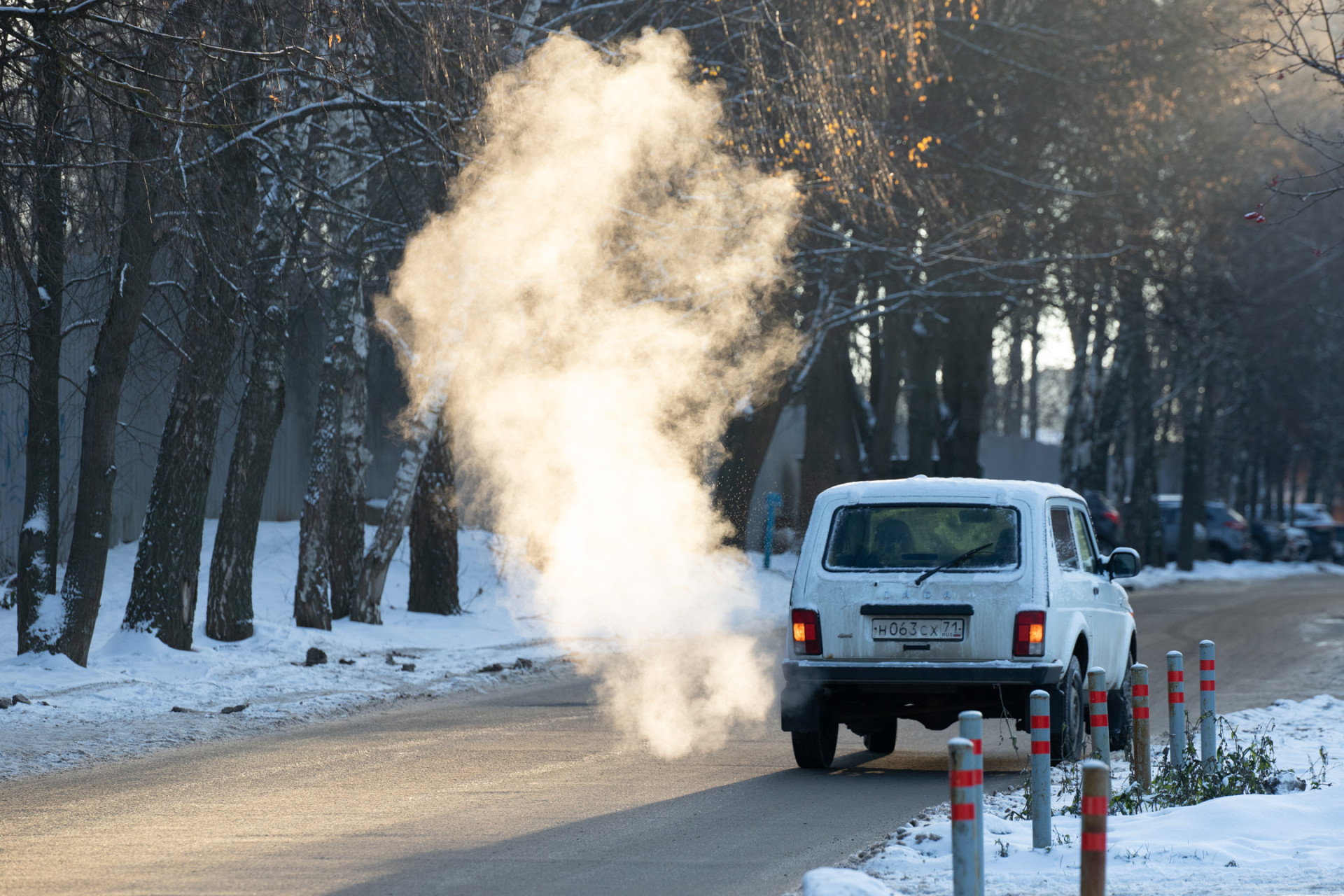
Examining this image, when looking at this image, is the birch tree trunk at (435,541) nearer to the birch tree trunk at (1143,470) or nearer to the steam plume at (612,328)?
the steam plume at (612,328)

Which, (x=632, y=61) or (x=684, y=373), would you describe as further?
(x=684, y=373)

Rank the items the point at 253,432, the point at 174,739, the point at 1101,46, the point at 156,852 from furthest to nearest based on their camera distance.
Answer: the point at 1101,46 < the point at 253,432 < the point at 174,739 < the point at 156,852

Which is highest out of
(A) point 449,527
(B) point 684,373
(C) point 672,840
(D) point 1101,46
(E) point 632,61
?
(D) point 1101,46

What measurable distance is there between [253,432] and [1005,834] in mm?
10879

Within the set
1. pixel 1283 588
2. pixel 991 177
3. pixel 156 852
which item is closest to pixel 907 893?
pixel 156 852

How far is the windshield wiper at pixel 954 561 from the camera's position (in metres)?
9.41

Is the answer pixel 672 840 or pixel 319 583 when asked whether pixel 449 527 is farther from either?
pixel 672 840

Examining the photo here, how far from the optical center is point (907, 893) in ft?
19.9

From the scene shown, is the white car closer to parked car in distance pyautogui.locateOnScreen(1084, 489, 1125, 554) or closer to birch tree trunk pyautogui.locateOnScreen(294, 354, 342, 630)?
birch tree trunk pyautogui.locateOnScreen(294, 354, 342, 630)

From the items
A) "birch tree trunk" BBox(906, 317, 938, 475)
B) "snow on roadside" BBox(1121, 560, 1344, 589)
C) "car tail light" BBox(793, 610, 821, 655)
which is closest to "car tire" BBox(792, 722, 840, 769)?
"car tail light" BBox(793, 610, 821, 655)

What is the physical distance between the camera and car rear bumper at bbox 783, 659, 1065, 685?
30.0 feet

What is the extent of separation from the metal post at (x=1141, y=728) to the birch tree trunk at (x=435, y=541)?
13337 millimetres

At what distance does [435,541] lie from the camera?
20.5 metres

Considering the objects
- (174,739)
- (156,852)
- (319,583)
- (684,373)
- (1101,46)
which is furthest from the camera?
(1101,46)
